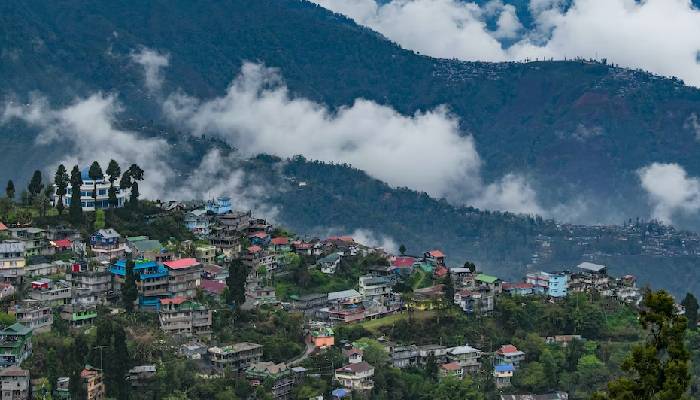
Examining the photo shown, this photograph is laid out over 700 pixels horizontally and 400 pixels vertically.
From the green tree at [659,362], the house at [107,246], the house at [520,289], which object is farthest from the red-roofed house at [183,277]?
the green tree at [659,362]

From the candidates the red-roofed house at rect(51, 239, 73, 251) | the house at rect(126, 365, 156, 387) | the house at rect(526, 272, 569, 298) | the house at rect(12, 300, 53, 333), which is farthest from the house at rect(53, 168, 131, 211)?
the house at rect(526, 272, 569, 298)

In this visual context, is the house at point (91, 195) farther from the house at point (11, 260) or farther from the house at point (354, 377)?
the house at point (354, 377)

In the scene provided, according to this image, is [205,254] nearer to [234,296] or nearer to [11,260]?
[234,296]

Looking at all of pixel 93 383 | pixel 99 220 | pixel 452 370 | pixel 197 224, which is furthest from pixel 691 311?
pixel 93 383

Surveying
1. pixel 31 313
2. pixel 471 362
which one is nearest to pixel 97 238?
pixel 31 313

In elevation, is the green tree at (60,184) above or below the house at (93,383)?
above

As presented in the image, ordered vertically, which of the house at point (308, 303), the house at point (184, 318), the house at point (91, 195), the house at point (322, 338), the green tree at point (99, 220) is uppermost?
the house at point (91, 195)
